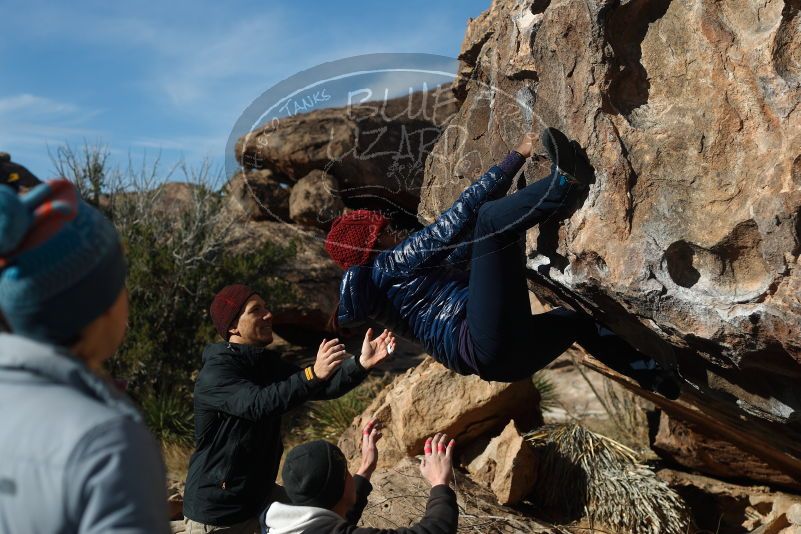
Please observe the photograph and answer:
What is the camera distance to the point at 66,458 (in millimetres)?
1448

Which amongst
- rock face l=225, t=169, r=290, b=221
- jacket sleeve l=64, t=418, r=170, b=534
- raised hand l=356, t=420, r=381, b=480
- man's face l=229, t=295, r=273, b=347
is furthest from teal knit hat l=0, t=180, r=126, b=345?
rock face l=225, t=169, r=290, b=221

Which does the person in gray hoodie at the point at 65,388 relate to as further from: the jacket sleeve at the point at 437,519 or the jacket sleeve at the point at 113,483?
the jacket sleeve at the point at 437,519

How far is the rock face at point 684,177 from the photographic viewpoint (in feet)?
10.9

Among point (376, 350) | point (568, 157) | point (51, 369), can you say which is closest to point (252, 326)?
point (376, 350)

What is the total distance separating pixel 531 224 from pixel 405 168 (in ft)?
7.91

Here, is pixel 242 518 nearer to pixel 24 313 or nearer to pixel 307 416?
pixel 24 313

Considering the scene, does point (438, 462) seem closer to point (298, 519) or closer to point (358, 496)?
point (358, 496)

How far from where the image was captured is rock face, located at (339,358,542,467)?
7.32 m

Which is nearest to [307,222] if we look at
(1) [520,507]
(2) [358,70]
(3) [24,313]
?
(1) [520,507]

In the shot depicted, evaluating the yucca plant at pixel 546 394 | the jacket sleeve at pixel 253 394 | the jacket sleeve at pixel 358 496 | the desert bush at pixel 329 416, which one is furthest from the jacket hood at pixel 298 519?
the yucca plant at pixel 546 394

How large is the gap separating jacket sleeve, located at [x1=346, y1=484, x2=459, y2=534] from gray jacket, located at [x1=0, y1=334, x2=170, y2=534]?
1788 mm

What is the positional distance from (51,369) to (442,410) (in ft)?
19.6

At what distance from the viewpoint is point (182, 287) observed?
1259 cm

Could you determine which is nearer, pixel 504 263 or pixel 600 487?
pixel 504 263
